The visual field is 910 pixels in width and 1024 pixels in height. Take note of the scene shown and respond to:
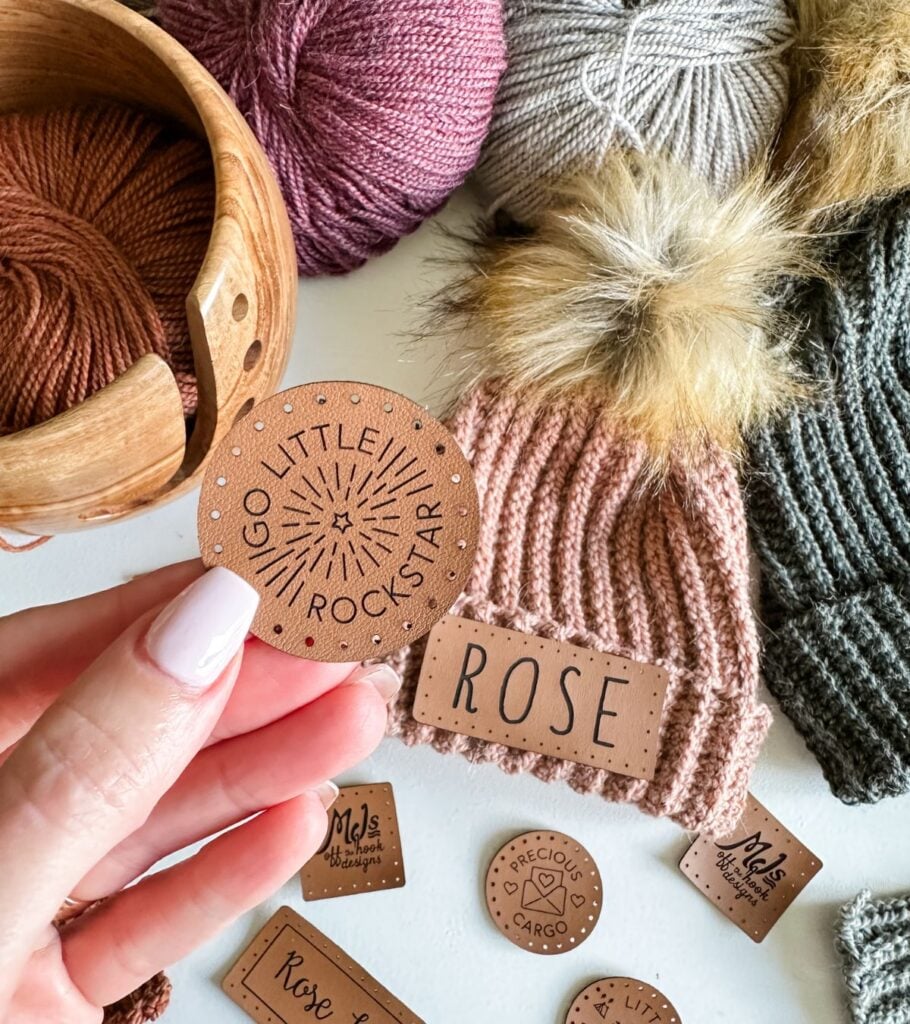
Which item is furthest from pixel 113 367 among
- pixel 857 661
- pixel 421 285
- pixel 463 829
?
pixel 857 661

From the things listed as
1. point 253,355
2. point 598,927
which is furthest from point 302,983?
point 253,355

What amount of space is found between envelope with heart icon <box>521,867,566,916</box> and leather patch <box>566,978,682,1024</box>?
0.19 feet

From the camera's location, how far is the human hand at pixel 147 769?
391 mm

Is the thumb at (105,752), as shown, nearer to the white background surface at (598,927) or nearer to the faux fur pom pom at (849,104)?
the white background surface at (598,927)

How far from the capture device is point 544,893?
0.65 meters

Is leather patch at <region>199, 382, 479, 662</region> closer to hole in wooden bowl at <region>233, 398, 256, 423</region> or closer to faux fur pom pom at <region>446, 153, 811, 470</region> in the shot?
hole in wooden bowl at <region>233, 398, 256, 423</region>

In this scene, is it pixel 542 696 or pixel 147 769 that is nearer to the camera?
pixel 147 769

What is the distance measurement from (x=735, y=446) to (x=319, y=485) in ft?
1.10

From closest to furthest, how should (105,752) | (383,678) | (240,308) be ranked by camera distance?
(105,752)
(240,308)
(383,678)

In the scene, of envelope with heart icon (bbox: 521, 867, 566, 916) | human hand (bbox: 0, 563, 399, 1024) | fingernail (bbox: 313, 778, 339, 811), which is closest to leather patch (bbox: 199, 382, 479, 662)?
human hand (bbox: 0, 563, 399, 1024)

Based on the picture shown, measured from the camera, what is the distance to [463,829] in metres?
0.67

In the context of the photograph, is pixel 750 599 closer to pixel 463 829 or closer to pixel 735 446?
pixel 735 446

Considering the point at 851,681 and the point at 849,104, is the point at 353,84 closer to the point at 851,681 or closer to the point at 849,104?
the point at 849,104

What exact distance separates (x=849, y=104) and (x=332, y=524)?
1.48 ft
